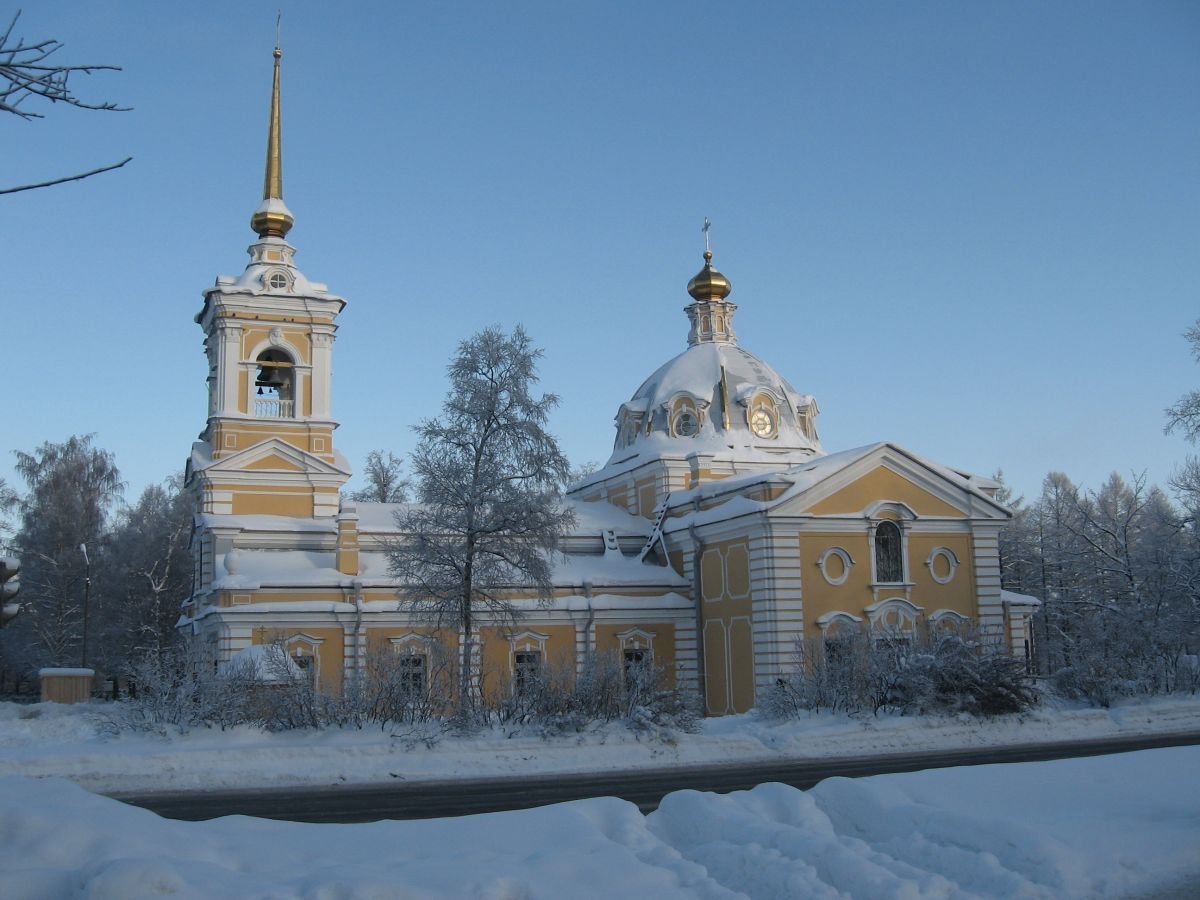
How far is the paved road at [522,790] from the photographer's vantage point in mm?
12977

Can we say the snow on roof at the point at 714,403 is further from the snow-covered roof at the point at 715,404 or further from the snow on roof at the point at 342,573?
the snow on roof at the point at 342,573

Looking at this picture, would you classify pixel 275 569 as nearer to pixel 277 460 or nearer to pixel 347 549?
pixel 347 549

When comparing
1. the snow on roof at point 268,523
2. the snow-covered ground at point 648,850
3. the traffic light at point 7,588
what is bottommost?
the snow-covered ground at point 648,850

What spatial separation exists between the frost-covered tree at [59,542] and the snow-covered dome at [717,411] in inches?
793

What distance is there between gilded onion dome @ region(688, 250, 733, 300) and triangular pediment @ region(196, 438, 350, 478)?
48.7ft

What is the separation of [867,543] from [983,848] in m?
23.1

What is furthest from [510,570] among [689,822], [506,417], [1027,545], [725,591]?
[1027,545]

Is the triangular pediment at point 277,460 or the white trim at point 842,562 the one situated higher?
the triangular pediment at point 277,460

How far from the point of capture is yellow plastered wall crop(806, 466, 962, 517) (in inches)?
1198

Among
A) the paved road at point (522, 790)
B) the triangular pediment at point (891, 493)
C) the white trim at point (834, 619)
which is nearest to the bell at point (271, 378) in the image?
the triangular pediment at point (891, 493)

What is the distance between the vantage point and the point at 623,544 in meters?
36.1

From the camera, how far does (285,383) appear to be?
1362 inches

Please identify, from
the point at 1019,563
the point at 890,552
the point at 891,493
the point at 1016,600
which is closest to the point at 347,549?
the point at 890,552

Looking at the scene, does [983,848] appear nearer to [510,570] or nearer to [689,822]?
[689,822]
